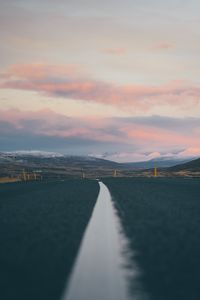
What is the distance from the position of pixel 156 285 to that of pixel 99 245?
12.3 ft

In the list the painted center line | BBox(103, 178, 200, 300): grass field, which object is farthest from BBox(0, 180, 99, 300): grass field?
BBox(103, 178, 200, 300): grass field

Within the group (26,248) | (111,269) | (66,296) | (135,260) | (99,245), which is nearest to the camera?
(66,296)

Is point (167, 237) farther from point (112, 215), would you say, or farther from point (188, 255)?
point (112, 215)

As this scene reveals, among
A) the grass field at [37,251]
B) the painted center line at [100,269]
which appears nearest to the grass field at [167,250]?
the painted center line at [100,269]

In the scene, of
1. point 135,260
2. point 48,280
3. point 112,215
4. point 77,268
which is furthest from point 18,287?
point 112,215

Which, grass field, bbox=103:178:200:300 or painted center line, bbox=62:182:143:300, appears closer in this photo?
painted center line, bbox=62:182:143:300

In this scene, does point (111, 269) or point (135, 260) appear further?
point (135, 260)

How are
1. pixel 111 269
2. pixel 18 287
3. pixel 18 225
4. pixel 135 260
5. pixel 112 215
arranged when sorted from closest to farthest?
pixel 18 287 < pixel 111 269 < pixel 135 260 < pixel 18 225 < pixel 112 215

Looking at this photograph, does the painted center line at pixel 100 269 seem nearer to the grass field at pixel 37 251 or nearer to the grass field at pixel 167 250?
the grass field at pixel 37 251

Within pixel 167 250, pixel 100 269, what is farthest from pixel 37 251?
pixel 167 250

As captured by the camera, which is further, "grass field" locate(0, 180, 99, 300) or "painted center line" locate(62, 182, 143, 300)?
"grass field" locate(0, 180, 99, 300)

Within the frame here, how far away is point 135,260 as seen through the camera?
8.08 metres

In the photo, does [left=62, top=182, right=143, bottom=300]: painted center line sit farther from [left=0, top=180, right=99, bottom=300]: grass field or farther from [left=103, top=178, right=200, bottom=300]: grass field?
[left=103, top=178, right=200, bottom=300]: grass field

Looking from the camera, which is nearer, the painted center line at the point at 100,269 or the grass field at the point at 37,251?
the painted center line at the point at 100,269
